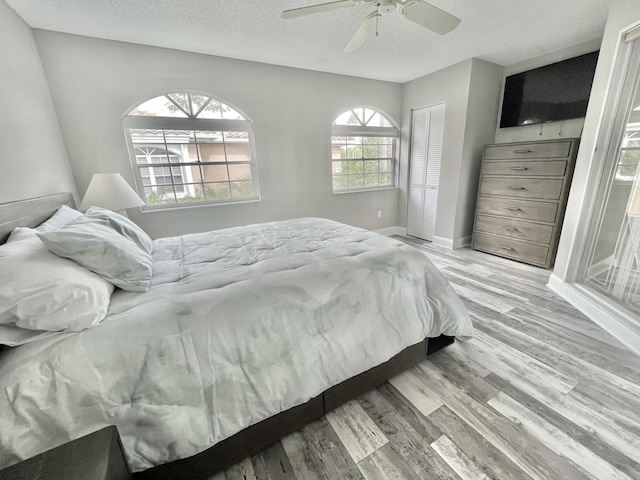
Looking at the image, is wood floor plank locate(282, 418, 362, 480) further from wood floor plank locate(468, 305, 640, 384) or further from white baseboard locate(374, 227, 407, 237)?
white baseboard locate(374, 227, 407, 237)

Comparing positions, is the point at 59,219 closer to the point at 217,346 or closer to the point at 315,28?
the point at 217,346

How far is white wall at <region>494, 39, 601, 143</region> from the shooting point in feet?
9.30

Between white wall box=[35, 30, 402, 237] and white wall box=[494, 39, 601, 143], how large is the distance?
5.14 feet

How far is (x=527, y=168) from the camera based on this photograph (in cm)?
303

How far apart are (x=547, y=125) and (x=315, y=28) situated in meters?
2.98

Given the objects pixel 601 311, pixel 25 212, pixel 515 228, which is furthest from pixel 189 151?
pixel 601 311

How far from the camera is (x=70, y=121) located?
2.49 meters

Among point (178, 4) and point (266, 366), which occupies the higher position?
point (178, 4)

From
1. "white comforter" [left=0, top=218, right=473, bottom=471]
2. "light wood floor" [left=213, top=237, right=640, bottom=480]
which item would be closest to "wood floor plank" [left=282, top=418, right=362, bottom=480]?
"light wood floor" [left=213, top=237, right=640, bottom=480]

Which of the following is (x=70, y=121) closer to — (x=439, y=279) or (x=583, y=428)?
(x=439, y=279)

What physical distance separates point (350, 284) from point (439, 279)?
2.17 feet

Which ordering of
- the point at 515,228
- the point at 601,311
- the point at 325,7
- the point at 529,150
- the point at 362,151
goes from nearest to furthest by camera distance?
1. the point at 325,7
2. the point at 601,311
3. the point at 529,150
4. the point at 515,228
5. the point at 362,151

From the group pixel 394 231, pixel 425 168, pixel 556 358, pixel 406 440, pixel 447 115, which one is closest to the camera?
pixel 406 440

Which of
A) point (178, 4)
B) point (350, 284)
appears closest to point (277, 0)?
point (178, 4)
